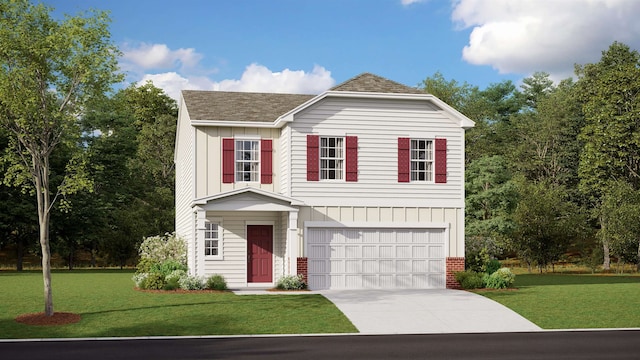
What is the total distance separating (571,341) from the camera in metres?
18.7

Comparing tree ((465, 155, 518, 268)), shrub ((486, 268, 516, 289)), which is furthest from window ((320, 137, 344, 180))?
tree ((465, 155, 518, 268))

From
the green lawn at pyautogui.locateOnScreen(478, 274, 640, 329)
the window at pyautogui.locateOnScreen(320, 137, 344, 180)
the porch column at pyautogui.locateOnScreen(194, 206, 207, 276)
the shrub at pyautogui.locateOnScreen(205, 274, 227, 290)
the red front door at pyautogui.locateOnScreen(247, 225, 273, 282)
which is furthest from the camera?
the red front door at pyautogui.locateOnScreen(247, 225, 273, 282)

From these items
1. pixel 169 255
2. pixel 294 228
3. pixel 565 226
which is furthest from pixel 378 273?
pixel 565 226

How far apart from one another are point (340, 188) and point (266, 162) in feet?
10.9

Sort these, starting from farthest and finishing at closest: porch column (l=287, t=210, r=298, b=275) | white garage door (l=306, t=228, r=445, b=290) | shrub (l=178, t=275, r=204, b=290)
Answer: white garage door (l=306, t=228, r=445, b=290) < porch column (l=287, t=210, r=298, b=275) < shrub (l=178, t=275, r=204, b=290)

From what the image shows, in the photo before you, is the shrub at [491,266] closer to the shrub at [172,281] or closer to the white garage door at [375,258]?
the white garage door at [375,258]

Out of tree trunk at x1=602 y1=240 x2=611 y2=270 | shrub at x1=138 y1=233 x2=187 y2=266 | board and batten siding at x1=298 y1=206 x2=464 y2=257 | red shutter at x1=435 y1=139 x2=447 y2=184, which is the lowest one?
tree trunk at x1=602 y1=240 x2=611 y2=270

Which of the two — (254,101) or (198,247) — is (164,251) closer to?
(198,247)

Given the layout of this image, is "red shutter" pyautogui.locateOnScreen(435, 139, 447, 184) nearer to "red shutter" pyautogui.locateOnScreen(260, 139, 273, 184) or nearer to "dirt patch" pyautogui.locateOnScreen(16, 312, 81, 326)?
"red shutter" pyautogui.locateOnScreen(260, 139, 273, 184)

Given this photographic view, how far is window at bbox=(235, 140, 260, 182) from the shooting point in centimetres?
3078

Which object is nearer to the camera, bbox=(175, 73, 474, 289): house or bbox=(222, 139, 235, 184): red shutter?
bbox=(175, 73, 474, 289): house

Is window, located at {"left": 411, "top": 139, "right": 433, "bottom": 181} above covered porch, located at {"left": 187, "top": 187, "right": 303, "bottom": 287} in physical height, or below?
above

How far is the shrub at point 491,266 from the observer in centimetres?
3077

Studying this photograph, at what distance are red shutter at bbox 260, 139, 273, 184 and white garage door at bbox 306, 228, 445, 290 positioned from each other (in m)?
2.99
